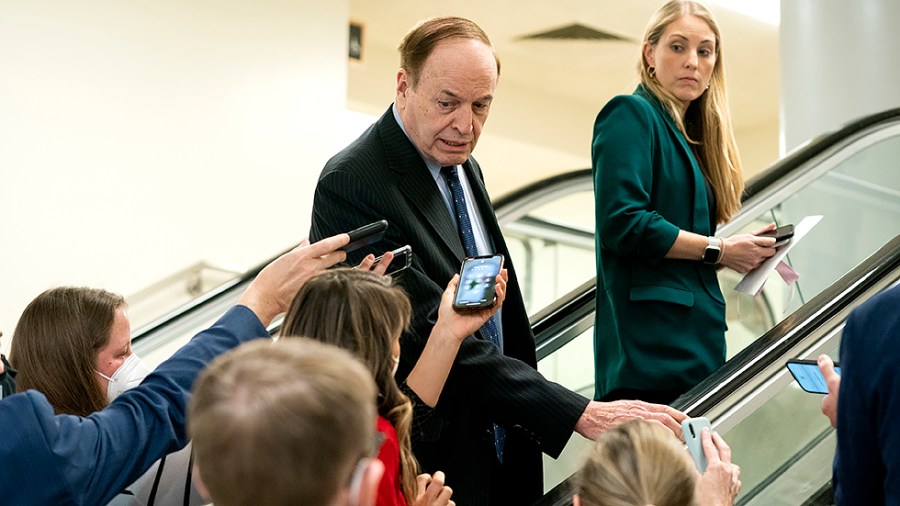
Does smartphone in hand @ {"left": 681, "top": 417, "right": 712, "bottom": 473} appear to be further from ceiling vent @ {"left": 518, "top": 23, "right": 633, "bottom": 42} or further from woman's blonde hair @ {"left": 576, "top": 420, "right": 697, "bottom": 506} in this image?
ceiling vent @ {"left": 518, "top": 23, "right": 633, "bottom": 42}

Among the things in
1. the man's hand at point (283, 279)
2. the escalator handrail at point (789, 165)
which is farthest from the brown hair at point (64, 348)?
→ the escalator handrail at point (789, 165)

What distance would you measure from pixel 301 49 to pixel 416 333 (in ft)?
19.7

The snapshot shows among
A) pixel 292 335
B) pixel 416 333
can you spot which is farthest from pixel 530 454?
pixel 292 335

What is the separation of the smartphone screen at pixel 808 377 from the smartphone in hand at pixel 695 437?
21cm

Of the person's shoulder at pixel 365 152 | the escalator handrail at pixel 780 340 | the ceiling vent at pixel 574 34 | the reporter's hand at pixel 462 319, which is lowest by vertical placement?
the ceiling vent at pixel 574 34

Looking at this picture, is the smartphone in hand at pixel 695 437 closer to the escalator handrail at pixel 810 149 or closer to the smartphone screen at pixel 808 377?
the smartphone screen at pixel 808 377

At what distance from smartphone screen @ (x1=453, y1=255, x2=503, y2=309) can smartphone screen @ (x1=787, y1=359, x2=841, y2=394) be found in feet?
2.19

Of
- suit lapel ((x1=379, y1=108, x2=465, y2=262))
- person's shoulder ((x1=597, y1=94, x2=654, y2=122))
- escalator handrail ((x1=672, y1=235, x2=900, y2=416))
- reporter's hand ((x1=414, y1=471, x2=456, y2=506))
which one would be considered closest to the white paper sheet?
escalator handrail ((x1=672, y1=235, x2=900, y2=416))

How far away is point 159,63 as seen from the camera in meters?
7.71

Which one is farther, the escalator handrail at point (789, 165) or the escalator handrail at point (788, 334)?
the escalator handrail at point (789, 165)

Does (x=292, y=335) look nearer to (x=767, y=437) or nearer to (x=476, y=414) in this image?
(x=476, y=414)

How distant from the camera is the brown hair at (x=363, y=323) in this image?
2307mm

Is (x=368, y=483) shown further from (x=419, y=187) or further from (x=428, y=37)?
(x=428, y=37)

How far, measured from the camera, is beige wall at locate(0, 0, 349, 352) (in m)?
7.04
